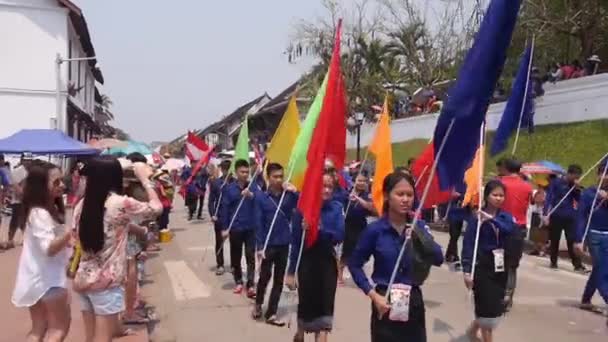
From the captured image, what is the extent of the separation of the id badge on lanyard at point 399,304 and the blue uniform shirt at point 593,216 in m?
4.20

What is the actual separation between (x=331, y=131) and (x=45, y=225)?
8.09ft

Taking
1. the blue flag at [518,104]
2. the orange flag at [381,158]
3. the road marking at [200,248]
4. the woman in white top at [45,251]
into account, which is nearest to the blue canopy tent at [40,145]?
the road marking at [200,248]

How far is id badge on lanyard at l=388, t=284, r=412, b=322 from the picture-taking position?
3.98 metres

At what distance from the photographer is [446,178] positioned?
442 centimetres

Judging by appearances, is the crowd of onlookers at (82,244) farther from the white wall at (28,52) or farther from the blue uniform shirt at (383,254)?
the white wall at (28,52)

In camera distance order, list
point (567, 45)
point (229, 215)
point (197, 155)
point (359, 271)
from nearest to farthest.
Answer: point (359, 271) → point (229, 215) → point (197, 155) → point (567, 45)

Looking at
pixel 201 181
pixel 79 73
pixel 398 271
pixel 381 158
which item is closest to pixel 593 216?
pixel 381 158

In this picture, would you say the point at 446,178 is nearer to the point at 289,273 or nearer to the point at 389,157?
the point at 289,273

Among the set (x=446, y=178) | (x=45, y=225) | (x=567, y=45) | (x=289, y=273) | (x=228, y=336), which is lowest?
(x=228, y=336)

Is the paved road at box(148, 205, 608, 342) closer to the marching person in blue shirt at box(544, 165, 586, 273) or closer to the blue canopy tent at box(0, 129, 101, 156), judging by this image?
the marching person in blue shirt at box(544, 165, 586, 273)

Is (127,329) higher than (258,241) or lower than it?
lower

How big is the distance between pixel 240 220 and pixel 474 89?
16.4 ft

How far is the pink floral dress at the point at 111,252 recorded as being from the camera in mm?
4332

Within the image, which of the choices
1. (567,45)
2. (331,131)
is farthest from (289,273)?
(567,45)
